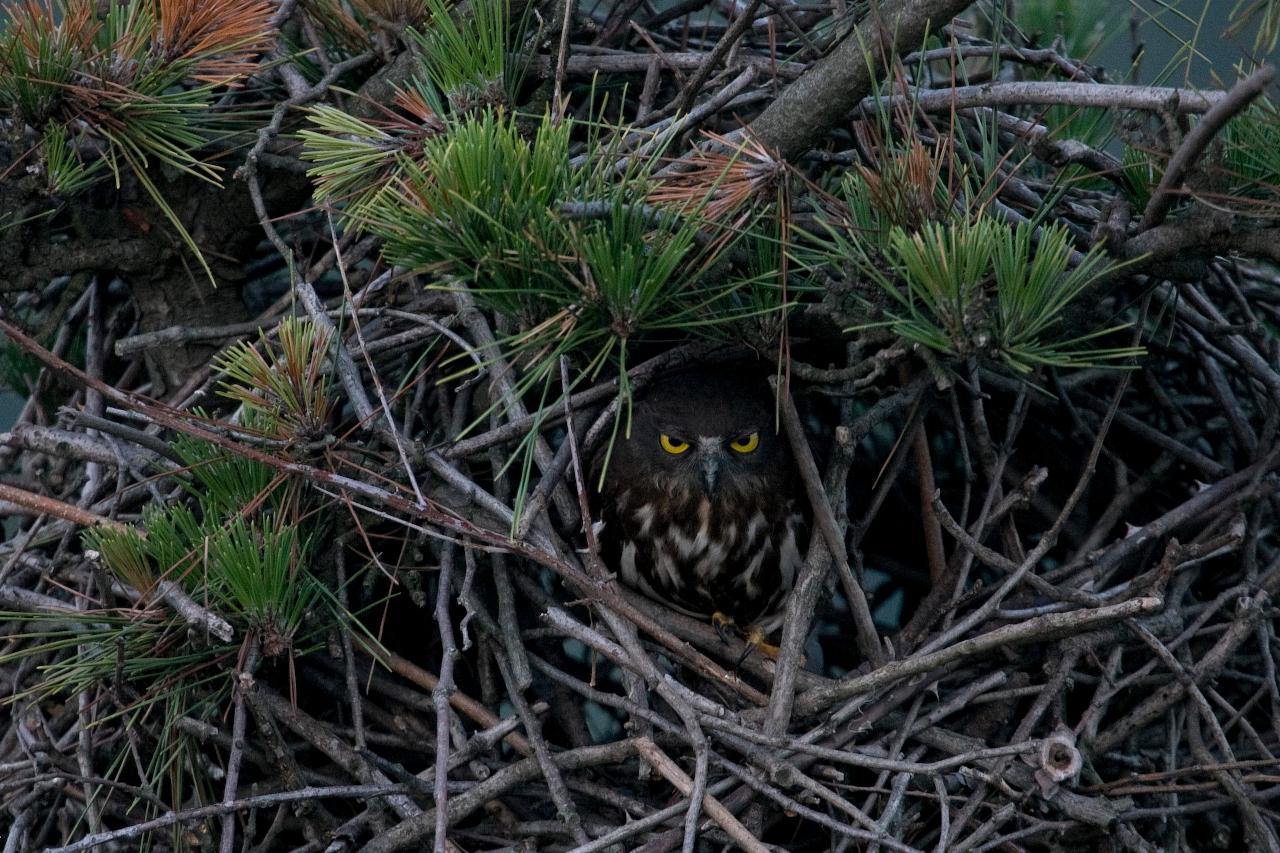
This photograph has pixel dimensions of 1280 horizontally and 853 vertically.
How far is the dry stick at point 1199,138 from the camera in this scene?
1443 mm

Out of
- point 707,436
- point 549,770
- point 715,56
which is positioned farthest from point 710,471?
point 715,56

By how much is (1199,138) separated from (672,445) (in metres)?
1.31

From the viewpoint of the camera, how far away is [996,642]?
1.91 metres

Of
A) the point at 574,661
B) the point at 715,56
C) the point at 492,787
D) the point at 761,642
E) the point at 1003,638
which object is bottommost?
the point at 574,661

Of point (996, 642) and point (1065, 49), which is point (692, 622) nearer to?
point (996, 642)

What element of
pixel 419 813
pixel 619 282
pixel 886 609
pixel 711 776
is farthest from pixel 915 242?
pixel 886 609

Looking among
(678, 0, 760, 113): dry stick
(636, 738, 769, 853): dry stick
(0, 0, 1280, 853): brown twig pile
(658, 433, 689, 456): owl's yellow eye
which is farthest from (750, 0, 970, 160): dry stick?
(636, 738, 769, 853): dry stick

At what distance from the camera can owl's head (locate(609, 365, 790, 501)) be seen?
105 inches

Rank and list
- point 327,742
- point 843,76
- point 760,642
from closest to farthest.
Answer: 1. point 843,76
2. point 327,742
3. point 760,642

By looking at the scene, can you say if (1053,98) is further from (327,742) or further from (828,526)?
(327,742)

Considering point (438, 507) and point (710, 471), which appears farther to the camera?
point (710, 471)

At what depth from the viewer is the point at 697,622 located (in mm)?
2645

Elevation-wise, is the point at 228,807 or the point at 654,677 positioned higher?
the point at 654,677

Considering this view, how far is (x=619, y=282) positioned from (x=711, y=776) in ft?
2.88
